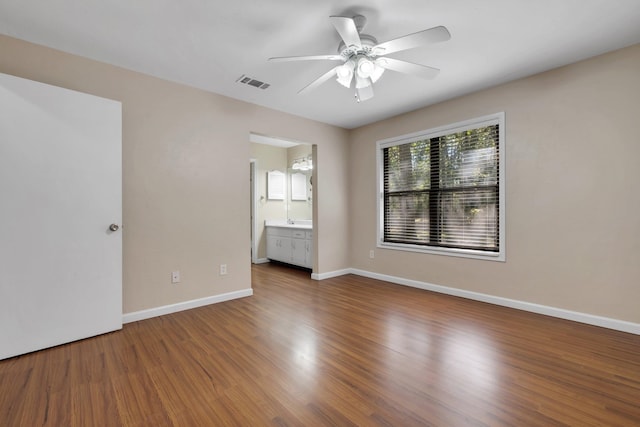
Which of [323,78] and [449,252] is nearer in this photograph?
[323,78]

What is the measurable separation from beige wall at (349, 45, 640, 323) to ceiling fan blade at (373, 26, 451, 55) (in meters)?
1.89

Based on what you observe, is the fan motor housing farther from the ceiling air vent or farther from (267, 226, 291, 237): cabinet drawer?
(267, 226, 291, 237): cabinet drawer

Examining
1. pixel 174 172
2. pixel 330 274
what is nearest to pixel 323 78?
pixel 174 172

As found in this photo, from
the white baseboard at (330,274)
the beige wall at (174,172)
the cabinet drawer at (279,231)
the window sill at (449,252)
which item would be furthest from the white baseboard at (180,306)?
the window sill at (449,252)

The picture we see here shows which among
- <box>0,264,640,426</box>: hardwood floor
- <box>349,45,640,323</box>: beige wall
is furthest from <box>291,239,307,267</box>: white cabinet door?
<box>349,45,640,323</box>: beige wall

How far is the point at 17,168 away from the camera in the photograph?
2.15 metres

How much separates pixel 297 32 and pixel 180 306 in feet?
9.55

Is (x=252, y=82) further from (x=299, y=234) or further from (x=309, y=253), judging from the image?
(x=309, y=253)

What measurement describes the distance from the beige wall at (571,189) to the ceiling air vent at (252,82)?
240 centimetres

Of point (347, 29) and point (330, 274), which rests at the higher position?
point (347, 29)

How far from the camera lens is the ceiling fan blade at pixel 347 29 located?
5.66ft

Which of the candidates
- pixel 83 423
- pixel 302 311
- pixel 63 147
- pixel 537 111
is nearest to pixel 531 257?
pixel 537 111

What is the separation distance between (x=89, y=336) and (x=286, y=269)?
3210 mm

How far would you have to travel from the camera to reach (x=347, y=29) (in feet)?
5.95
